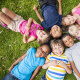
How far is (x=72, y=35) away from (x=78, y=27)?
0.31 meters

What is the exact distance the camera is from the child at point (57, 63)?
110 inches

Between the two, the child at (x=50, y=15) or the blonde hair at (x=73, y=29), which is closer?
the blonde hair at (x=73, y=29)

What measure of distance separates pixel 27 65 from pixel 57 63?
100 centimetres

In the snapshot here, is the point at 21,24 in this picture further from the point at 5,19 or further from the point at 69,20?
the point at 69,20

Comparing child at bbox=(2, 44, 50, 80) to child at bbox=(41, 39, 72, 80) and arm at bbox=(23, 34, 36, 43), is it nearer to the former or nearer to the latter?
child at bbox=(41, 39, 72, 80)

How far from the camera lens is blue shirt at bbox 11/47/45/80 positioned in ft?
9.84

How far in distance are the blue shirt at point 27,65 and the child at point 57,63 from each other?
284 millimetres

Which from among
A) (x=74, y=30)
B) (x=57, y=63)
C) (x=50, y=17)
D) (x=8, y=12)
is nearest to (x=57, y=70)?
(x=57, y=63)

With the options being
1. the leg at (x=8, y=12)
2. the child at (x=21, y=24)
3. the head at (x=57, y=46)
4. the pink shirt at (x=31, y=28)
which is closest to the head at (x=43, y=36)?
the child at (x=21, y=24)

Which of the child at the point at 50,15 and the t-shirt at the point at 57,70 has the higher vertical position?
the child at the point at 50,15

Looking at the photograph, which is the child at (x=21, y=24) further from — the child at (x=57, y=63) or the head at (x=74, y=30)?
the head at (x=74, y=30)

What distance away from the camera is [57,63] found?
9.48 feet

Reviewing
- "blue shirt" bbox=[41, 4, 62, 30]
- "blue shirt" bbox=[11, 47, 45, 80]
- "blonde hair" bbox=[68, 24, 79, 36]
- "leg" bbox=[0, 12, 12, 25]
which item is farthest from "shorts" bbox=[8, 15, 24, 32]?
"blonde hair" bbox=[68, 24, 79, 36]

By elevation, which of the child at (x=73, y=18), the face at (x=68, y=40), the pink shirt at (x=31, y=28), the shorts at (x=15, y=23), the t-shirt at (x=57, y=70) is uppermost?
the shorts at (x=15, y=23)
